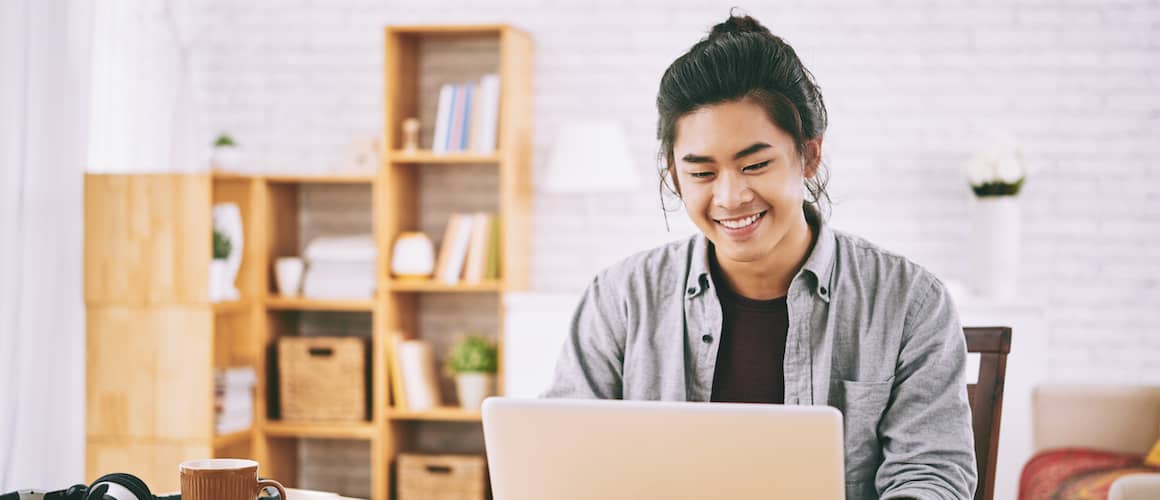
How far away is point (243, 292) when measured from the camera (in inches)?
154

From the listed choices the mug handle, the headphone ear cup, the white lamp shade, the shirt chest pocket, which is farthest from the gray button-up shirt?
the white lamp shade

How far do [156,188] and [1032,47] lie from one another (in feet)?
9.52

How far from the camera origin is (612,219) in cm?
417

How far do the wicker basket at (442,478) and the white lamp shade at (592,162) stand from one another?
3.20 ft

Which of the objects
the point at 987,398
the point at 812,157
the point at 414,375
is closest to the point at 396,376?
the point at 414,375

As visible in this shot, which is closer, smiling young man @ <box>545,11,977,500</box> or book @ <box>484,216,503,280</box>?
smiling young man @ <box>545,11,977,500</box>

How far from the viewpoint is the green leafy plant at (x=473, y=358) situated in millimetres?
3939

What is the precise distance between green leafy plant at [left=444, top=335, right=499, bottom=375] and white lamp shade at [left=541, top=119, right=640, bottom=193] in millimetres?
584

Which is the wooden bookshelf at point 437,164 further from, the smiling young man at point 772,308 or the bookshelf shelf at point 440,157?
the smiling young man at point 772,308

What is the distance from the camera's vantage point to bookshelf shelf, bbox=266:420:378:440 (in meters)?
3.93

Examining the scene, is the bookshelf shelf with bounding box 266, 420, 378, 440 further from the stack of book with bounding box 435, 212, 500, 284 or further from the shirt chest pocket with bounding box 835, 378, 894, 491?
the shirt chest pocket with bounding box 835, 378, 894, 491

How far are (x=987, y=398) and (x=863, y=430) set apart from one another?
20 cm

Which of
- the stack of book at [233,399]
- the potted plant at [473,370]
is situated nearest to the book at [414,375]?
the potted plant at [473,370]

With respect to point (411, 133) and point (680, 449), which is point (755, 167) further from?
point (411, 133)
